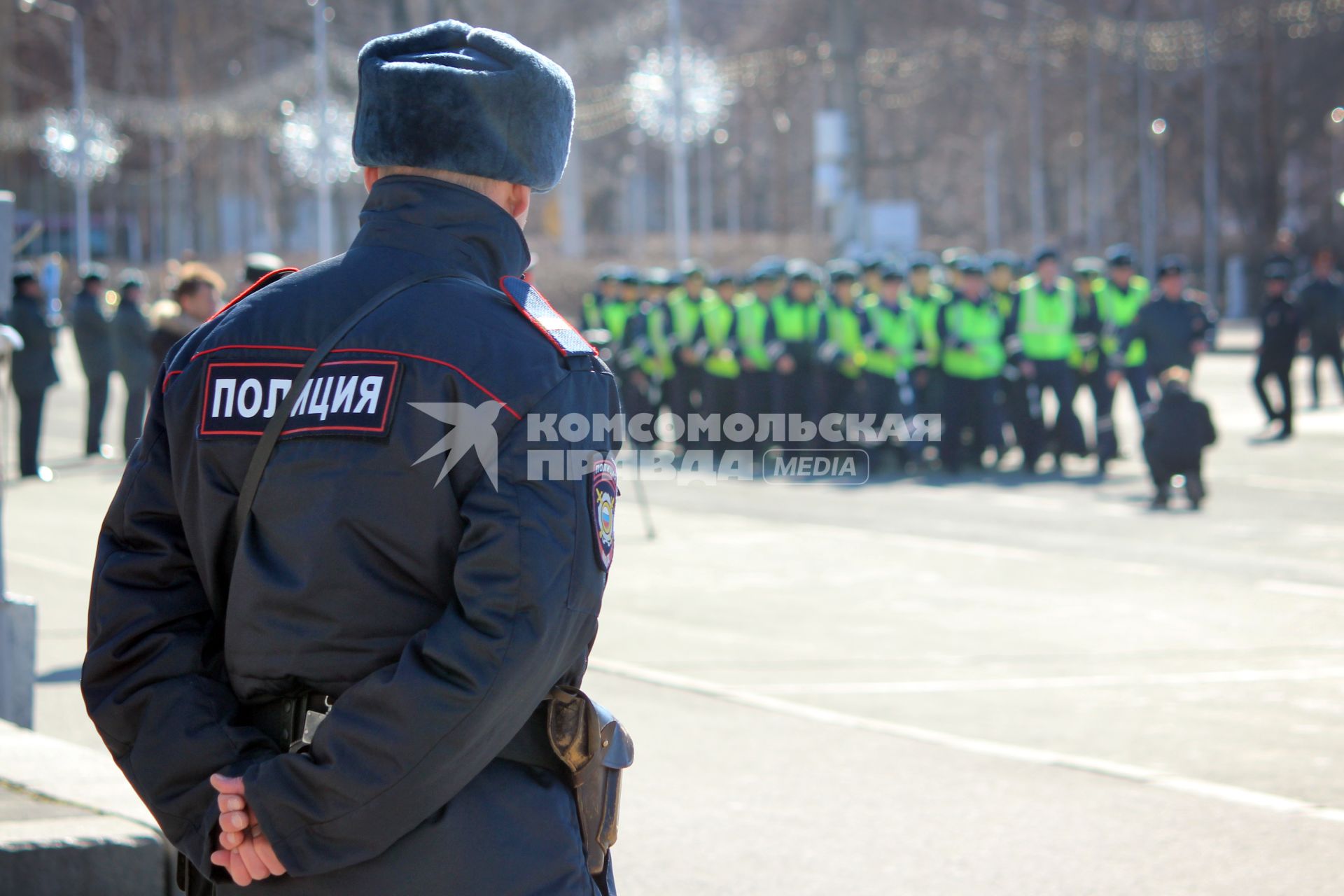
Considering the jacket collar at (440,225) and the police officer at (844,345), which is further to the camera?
the police officer at (844,345)

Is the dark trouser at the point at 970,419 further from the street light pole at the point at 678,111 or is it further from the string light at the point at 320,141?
the string light at the point at 320,141

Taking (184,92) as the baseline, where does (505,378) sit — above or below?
below

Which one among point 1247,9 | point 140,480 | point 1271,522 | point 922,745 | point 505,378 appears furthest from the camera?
point 1247,9

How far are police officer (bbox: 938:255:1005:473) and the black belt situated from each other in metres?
14.4

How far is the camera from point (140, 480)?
254 centimetres

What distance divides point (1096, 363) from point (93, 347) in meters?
10.5

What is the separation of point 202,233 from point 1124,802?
71.5 metres

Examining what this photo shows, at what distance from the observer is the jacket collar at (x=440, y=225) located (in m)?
2.52

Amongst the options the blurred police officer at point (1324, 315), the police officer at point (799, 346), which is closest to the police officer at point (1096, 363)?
the police officer at point (799, 346)

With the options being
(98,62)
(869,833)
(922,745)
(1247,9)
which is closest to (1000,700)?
(922,745)

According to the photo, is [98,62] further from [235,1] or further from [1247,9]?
[1247,9]

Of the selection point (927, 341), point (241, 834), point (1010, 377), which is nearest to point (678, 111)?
point (927, 341)

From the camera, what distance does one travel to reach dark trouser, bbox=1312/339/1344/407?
68.3ft

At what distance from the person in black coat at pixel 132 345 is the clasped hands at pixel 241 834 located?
1633 cm
